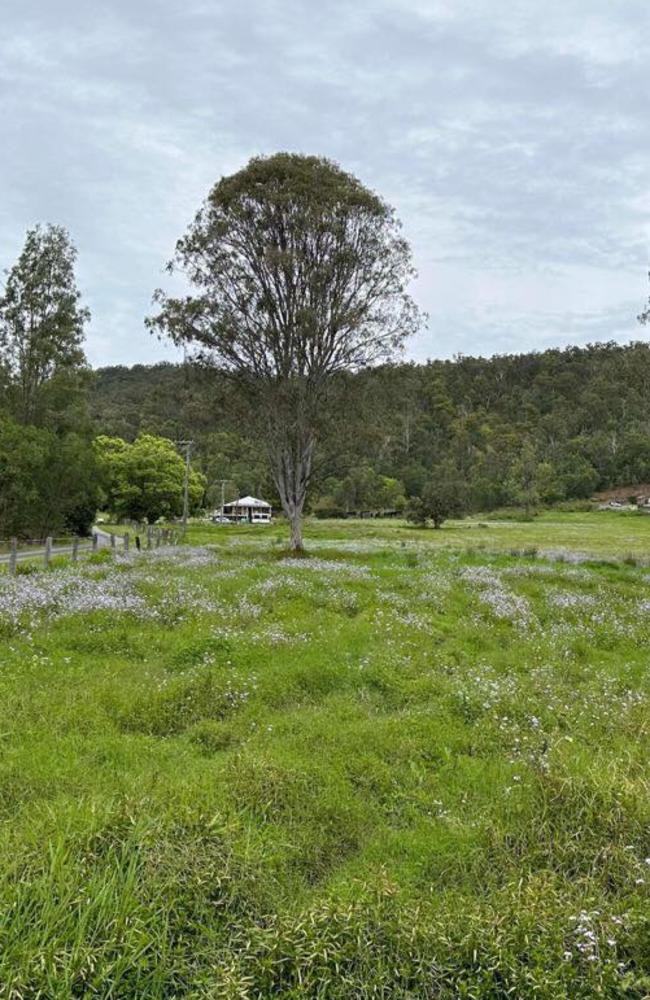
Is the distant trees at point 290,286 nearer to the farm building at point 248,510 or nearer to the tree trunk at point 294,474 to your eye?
the tree trunk at point 294,474

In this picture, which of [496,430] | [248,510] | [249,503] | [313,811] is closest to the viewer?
[313,811]

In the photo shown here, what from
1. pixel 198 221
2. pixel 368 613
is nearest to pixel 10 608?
pixel 368 613

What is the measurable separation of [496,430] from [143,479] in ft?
313

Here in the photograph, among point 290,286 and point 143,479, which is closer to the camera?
point 290,286

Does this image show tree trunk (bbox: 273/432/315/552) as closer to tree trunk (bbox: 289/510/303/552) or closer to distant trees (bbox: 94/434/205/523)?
tree trunk (bbox: 289/510/303/552)

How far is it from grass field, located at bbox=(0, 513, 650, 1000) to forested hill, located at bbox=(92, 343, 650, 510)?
→ 73.1 metres

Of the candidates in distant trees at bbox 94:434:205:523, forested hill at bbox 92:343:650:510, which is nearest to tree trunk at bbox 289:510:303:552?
distant trees at bbox 94:434:205:523

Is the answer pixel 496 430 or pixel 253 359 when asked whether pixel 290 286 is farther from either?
pixel 496 430

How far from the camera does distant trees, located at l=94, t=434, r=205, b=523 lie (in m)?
79.4

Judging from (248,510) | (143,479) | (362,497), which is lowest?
(248,510)

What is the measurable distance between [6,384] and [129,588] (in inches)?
1408

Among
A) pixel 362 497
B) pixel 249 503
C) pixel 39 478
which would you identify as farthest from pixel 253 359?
pixel 249 503

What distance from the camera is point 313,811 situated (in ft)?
19.3

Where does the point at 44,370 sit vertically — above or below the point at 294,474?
above
